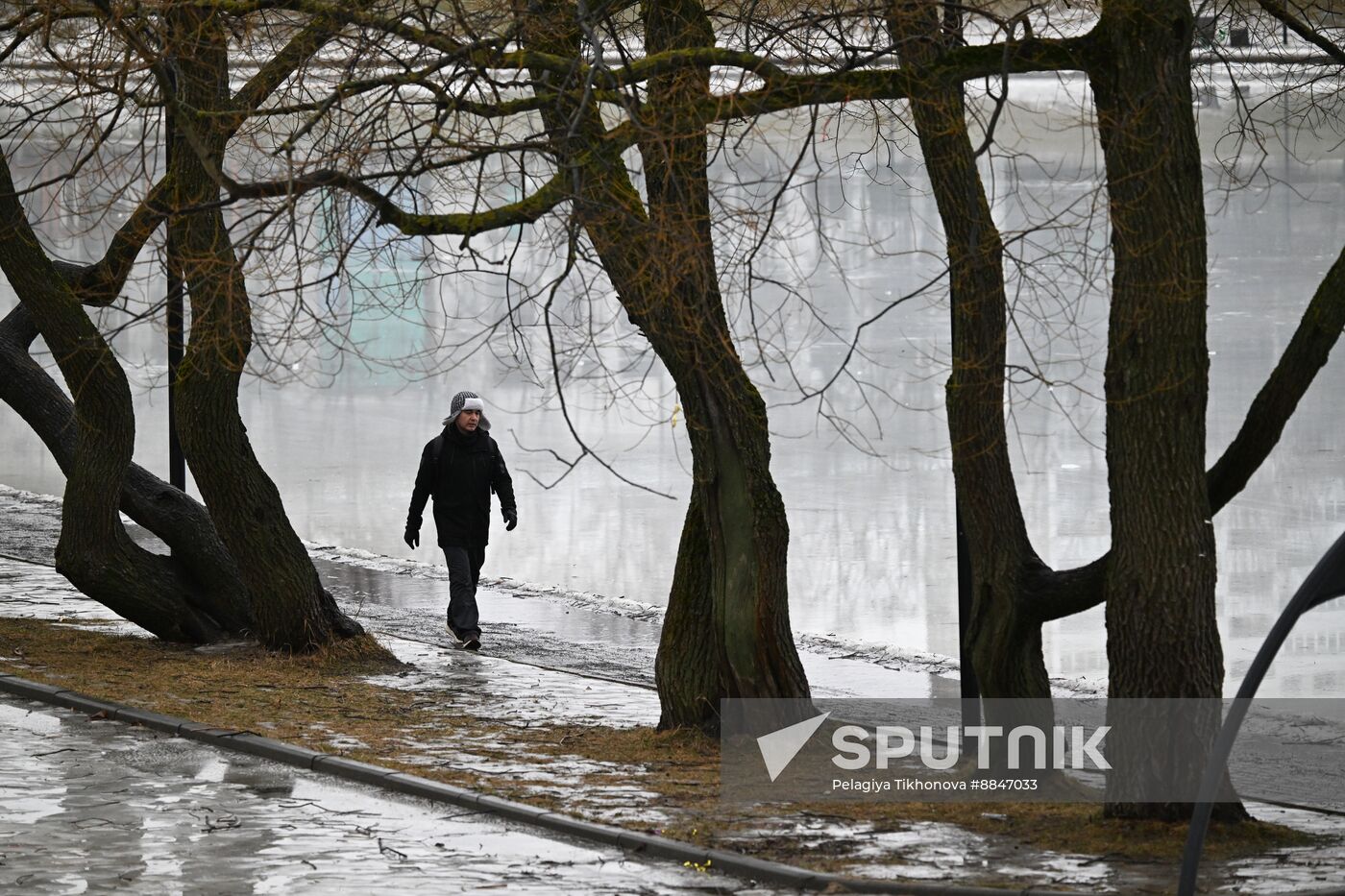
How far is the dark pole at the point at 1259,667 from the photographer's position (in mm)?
6344

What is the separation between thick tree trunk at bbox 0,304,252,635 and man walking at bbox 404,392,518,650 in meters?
1.44

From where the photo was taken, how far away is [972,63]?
8.55 metres

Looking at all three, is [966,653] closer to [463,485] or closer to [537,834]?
[537,834]

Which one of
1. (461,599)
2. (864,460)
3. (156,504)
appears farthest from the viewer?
(864,460)

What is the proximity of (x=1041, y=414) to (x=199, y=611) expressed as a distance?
1455 centimetres

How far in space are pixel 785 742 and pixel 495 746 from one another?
1.61 metres

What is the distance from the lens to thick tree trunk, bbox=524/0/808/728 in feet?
29.5

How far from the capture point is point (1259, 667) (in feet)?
21.5

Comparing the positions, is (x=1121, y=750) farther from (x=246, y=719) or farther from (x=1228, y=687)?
(x=246, y=719)

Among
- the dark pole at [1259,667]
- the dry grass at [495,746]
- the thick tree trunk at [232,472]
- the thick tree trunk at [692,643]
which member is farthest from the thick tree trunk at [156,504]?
the dark pole at [1259,667]

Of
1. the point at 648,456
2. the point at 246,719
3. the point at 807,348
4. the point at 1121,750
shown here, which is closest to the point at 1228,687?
the point at 1121,750

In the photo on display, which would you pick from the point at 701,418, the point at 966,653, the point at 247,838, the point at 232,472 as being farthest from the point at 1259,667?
the point at 232,472

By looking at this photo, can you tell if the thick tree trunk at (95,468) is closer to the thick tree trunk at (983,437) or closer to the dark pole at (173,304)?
the dark pole at (173,304)

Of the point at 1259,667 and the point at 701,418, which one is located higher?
the point at 701,418
